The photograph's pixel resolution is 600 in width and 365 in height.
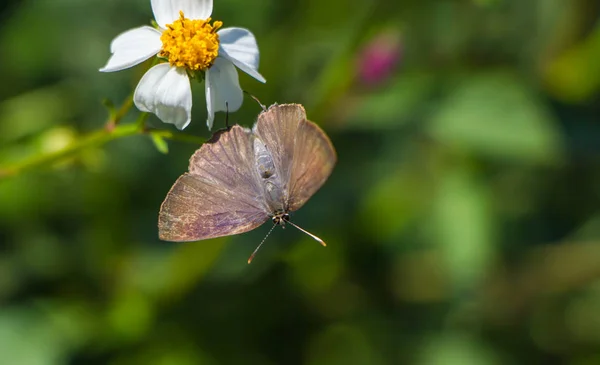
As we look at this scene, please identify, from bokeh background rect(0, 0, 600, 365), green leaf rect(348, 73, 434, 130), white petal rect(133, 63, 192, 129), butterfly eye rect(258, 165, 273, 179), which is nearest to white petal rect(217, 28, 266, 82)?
white petal rect(133, 63, 192, 129)

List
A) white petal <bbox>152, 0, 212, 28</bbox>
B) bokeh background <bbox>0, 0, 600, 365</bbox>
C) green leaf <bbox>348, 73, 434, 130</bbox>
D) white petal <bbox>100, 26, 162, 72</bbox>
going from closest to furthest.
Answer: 1. white petal <bbox>100, 26, 162, 72</bbox>
2. white petal <bbox>152, 0, 212, 28</bbox>
3. bokeh background <bbox>0, 0, 600, 365</bbox>
4. green leaf <bbox>348, 73, 434, 130</bbox>

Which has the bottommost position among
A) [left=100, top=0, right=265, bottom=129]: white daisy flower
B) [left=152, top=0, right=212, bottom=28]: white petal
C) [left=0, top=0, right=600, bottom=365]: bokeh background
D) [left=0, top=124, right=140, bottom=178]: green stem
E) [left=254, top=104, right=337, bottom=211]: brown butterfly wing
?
[left=0, top=0, right=600, bottom=365]: bokeh background

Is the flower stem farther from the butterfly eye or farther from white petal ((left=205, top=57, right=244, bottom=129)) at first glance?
the butterfly eye

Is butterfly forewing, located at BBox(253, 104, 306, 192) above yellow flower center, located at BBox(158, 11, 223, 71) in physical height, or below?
below

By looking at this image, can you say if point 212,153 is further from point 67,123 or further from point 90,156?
point 67,123

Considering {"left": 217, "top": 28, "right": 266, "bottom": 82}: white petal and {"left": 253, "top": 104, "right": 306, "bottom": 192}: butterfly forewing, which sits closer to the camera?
{"left": 253, "top": 104, "right": 306, "bottom": 192}: butterfly forewing

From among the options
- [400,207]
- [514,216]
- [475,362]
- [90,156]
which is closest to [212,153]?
[90,156]

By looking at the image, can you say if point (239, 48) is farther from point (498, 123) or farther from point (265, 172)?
point (498, 123)
